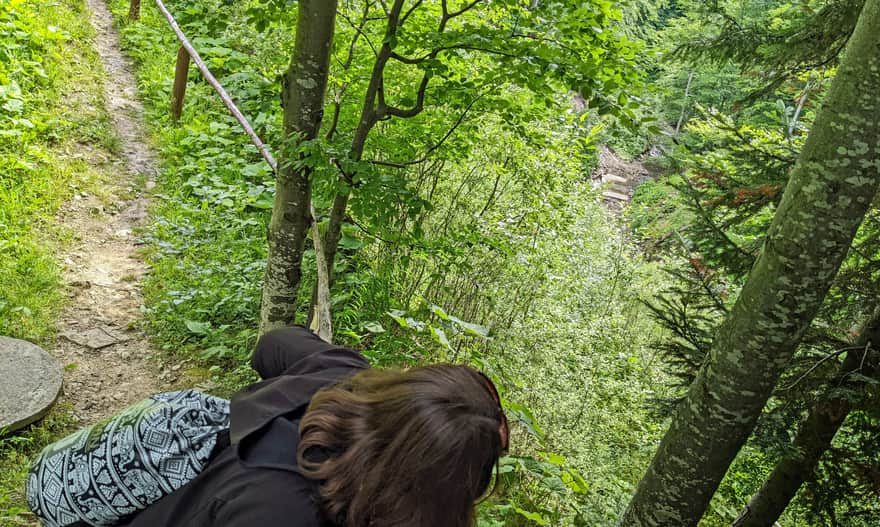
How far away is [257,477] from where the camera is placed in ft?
4.30

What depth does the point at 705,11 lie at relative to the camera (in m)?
4.44

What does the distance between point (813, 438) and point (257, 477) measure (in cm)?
380

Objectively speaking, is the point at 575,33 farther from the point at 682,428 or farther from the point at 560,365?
the point at 560,365

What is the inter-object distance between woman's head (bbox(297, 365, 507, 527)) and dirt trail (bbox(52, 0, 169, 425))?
12.2ft

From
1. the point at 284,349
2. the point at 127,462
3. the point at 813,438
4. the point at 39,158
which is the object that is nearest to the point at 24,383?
the point at 284,349

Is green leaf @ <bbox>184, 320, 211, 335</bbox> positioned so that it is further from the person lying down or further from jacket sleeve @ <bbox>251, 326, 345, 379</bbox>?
the person lying down

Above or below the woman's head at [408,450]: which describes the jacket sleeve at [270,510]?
below

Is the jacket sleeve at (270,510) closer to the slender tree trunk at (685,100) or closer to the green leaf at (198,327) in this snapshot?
the green leaf at (198,327)

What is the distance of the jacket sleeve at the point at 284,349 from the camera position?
193cm

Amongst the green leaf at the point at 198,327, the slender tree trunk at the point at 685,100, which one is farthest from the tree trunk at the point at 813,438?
the slender tree trunk at the point at 685,100

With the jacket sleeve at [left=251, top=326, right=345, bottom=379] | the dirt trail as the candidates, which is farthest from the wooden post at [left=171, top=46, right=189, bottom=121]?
the jacket sleeve at [left=251, top=326, right=345, bottom=379]

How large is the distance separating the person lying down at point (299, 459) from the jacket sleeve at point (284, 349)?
0.30 metres

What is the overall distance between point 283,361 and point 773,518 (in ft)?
12.6

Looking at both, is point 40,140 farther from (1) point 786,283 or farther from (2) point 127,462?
(1) point 786,283
